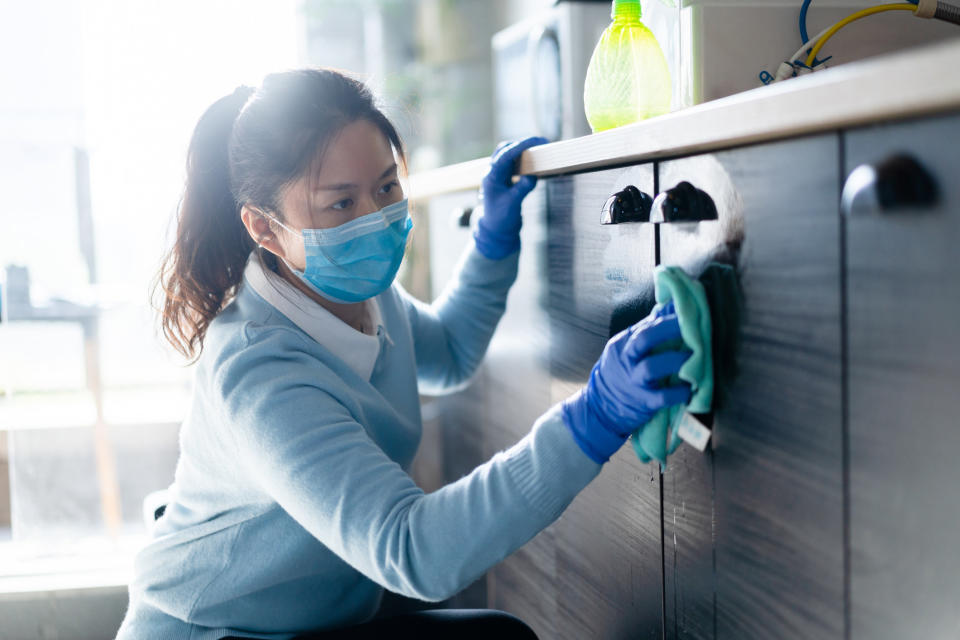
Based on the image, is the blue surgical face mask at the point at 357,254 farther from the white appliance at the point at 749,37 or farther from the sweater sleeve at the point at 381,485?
the white appliance at the point at 749,37

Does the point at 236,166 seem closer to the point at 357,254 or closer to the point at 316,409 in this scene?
the point at 357,254

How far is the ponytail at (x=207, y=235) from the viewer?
3.59 feet

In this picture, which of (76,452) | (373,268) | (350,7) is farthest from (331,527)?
(350,7)

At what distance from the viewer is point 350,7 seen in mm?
2691

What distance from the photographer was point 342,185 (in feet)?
3.26

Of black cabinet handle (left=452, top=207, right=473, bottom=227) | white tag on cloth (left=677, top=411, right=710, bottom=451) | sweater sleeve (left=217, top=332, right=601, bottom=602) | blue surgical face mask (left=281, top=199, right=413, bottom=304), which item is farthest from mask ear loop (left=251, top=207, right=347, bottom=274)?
white tag on cloth (left=677, top=411, right=710, bottom=451)

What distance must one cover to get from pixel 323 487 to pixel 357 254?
1.02 feet

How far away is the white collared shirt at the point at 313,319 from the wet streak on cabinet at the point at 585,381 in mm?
243

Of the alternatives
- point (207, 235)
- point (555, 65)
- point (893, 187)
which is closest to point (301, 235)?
point (207, 235)

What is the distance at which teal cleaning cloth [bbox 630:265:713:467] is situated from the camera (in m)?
0.67

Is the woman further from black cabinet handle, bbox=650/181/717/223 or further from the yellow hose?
the yellow hose

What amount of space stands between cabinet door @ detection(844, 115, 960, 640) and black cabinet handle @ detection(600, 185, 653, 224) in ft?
0.84

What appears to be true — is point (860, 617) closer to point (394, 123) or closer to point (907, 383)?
point (907, 383)

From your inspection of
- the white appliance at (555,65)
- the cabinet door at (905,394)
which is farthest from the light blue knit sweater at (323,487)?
the white appliance at (555,65)
